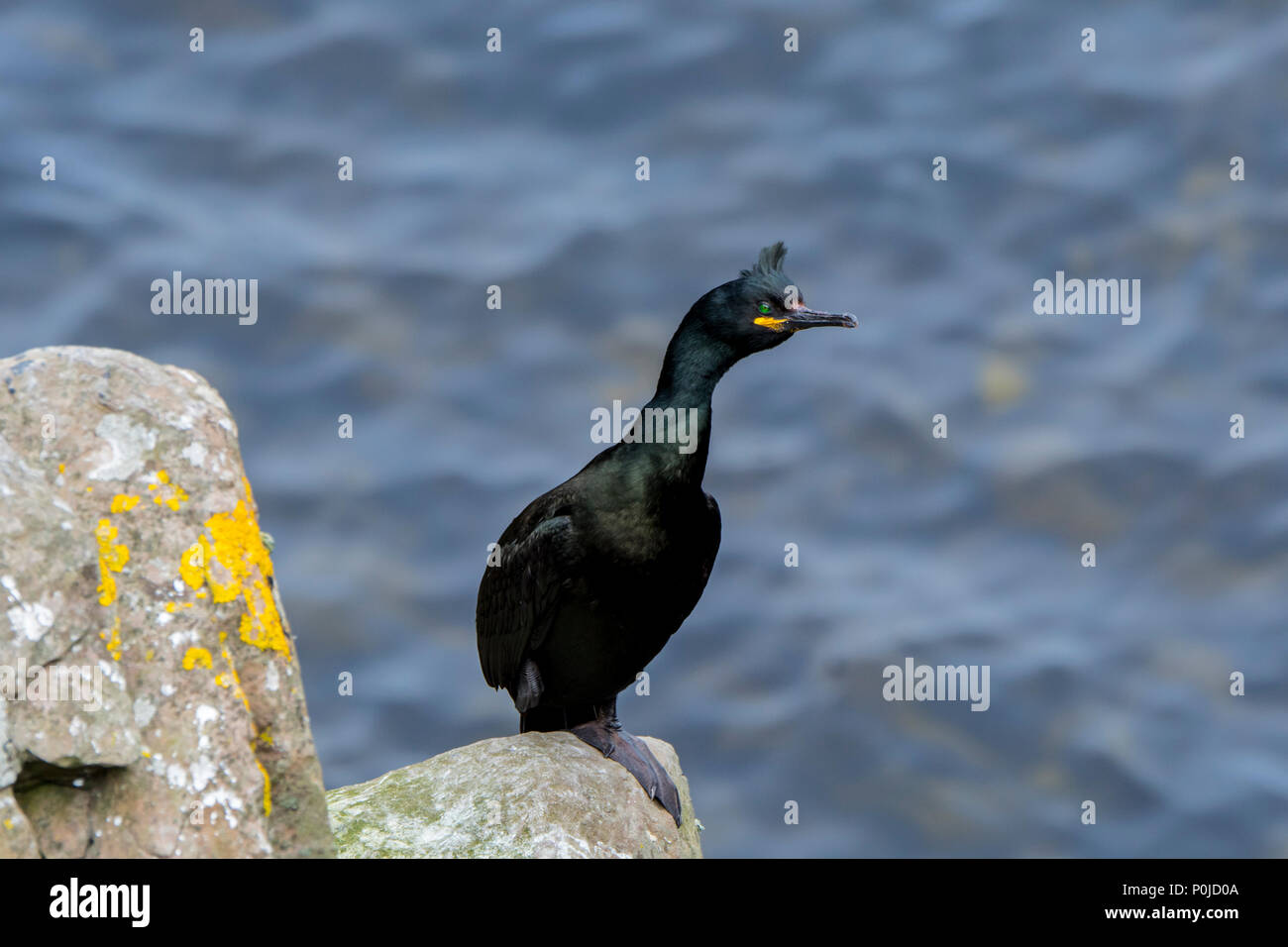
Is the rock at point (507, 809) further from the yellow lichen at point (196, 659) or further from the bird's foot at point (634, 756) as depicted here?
the yellow lichen at point (196, 659)

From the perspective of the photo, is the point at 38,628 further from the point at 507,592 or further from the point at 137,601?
the point at 507,592

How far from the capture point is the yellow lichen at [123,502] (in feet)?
15.9

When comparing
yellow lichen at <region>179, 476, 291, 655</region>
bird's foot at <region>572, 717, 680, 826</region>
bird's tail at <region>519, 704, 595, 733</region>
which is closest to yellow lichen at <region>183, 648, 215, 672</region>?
yellow lichen at <region>179, 476, 291, 655</region>

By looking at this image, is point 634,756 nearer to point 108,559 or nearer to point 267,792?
point 267,792

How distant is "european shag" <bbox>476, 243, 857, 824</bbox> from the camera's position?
6.80 m

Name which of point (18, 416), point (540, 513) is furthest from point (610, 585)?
point (18, 416)

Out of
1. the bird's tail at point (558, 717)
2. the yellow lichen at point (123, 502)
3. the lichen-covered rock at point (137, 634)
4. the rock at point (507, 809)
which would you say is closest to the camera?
the lichen-covered rock at point (137, 634)

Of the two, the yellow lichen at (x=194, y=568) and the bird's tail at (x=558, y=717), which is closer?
the yellow lichen at (x=194, y=568)

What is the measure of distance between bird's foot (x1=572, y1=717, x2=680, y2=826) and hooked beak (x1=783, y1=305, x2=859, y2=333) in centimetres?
218

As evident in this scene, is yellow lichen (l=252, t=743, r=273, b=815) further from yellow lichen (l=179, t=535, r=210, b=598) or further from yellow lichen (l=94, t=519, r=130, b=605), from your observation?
yellow lichen (l=94, t=519, r=130, b=605)

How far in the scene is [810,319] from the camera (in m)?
7.06

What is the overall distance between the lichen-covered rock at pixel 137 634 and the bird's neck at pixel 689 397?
222 cm

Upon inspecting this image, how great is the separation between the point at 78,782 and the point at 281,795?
0.64m

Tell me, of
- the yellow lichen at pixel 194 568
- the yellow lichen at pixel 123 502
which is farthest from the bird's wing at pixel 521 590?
the yellow lichen at pixel 123 502
